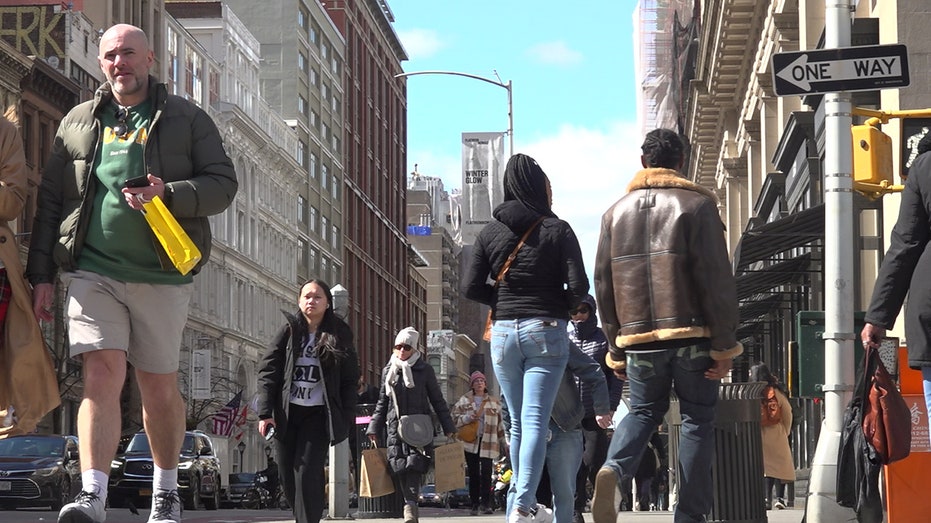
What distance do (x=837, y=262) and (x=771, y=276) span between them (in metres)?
18.0

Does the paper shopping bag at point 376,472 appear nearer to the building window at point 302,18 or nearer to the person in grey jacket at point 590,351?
the person in grey jacket at point 590,351

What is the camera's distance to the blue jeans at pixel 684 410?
8.80 m

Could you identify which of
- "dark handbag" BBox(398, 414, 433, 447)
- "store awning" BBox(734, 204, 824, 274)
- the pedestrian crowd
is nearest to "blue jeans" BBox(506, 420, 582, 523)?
the pedestrian crowd

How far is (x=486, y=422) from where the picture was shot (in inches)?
846

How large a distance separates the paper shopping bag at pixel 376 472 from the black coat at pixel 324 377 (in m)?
4.92

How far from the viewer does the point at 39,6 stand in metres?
67.0

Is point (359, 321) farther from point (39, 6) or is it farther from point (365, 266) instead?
point (39, 6)

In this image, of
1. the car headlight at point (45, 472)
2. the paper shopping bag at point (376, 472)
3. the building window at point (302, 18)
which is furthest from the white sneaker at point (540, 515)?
the building window at point (302, 18)

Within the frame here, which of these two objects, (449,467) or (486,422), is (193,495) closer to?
(486,422)

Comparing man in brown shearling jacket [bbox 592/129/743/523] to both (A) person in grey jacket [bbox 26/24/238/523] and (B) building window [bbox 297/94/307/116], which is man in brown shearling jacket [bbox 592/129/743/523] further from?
(B) building window [bbox 297/94/307/116]

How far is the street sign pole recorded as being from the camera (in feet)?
41.1

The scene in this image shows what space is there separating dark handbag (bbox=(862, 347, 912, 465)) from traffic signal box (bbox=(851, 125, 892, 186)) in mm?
5350

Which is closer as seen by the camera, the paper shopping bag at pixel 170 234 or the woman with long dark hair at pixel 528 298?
the paper shopping bag at pixel 170 234

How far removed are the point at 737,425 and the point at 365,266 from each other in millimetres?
113931
